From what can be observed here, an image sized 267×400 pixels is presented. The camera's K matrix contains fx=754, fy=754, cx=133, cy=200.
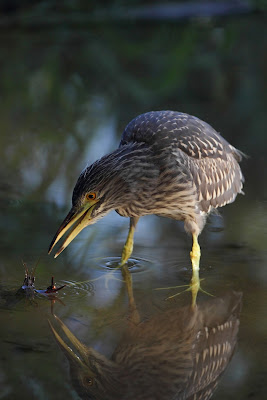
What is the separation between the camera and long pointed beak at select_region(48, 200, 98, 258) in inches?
201

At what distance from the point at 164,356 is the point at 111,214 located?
2985mm

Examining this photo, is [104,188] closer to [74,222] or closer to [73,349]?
[74,222]

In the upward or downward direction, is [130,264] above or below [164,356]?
above

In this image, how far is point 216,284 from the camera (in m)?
5.45

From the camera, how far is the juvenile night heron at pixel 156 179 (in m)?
5.17

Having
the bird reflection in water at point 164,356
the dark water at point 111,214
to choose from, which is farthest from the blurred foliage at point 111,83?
the bird reflection in water at point 164,356

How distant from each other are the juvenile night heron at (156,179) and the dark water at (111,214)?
36cm

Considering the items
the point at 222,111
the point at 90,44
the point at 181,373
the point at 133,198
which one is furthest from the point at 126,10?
the point at 181,373

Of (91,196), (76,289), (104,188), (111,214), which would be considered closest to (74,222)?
(91,196)

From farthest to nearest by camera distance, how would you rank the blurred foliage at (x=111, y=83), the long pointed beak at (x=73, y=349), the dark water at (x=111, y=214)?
the blurred foliage at (x=111, y=83), the dark water at (x=111, y=214), the long pointed beak at (x=73, y=349)

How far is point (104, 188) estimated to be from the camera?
5211 millimetres

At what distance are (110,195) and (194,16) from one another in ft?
52.4

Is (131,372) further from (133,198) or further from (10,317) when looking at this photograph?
(133,198)

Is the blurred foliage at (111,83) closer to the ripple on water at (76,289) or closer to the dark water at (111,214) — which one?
the dark water at (111,214)
